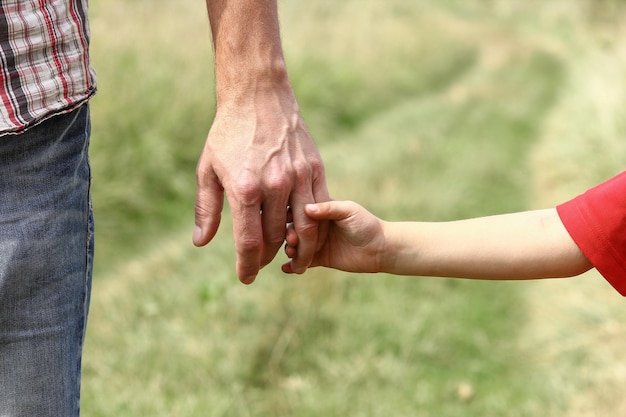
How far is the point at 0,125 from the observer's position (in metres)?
Answer: 1.34

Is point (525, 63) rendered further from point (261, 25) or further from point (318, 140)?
point (261, 25)

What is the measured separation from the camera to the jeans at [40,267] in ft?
4.51

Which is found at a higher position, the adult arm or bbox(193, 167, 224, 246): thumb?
the adult arm

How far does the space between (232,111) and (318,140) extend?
628 centimetres

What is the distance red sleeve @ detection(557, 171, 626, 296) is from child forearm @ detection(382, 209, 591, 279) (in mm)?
43

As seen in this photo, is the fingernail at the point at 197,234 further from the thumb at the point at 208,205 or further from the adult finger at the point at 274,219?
the adult finger at the point at 274,219

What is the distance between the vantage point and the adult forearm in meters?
1.73

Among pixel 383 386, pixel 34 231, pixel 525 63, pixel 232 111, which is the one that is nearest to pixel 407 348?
pixel 383 386

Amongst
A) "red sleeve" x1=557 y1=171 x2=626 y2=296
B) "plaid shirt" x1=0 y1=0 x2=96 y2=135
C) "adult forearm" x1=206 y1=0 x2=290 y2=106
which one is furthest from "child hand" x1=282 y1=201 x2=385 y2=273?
"plaid shirt" x1=0 y1=0 x2=96 y2=135

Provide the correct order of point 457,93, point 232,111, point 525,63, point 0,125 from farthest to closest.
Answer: point 525,63
point 457,93
point 232,111
point 0,125

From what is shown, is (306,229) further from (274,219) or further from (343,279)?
(343,279)

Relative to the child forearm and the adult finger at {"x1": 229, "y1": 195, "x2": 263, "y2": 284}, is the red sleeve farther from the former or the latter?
the adult finger at {"x1": 229, "y1": 195, "x2": 263, "y2": 284}

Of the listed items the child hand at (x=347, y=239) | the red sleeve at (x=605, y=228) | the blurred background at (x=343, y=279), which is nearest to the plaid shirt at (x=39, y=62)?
the child hand at (x=347, y=239)

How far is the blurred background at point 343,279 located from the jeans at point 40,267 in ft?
5.00
